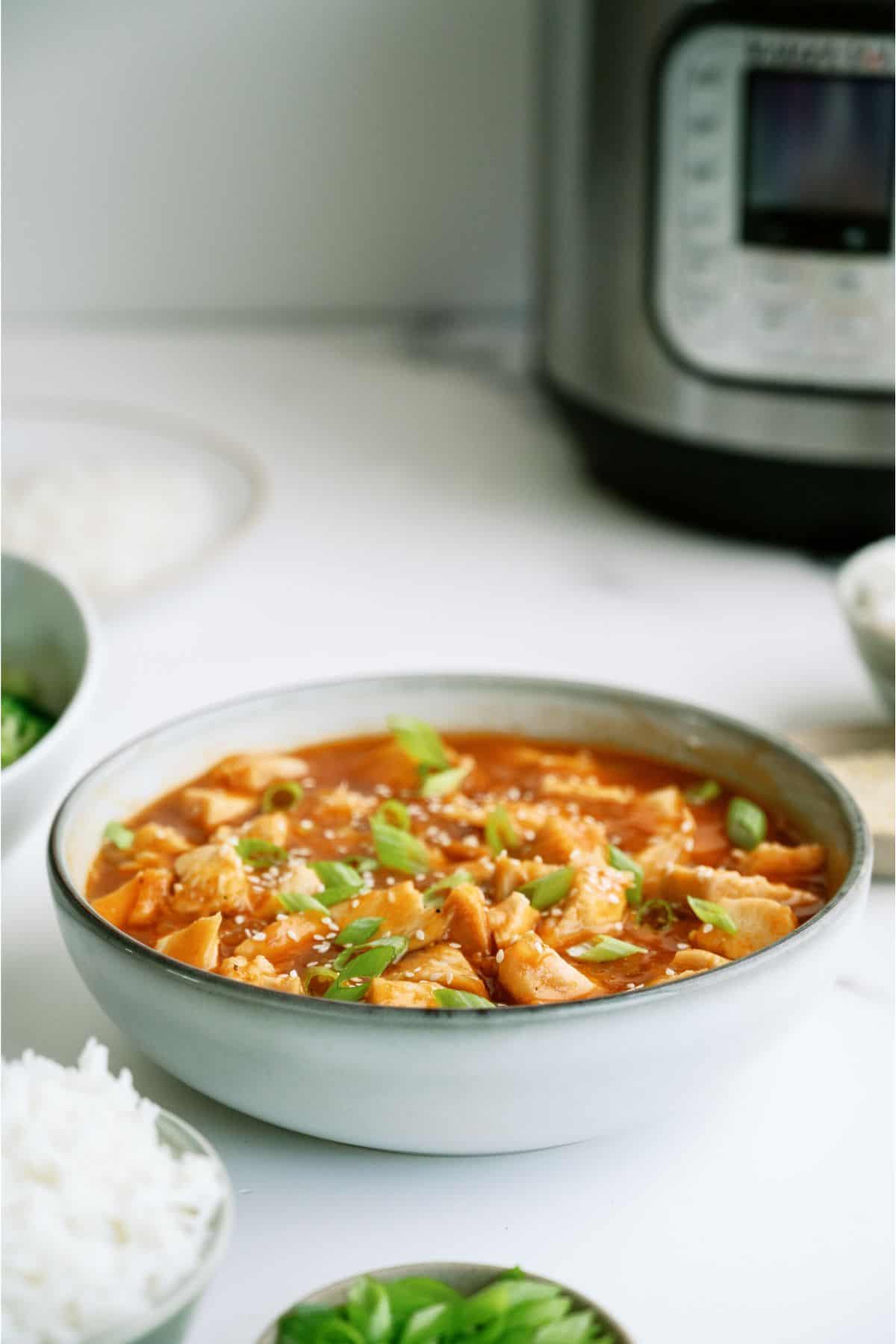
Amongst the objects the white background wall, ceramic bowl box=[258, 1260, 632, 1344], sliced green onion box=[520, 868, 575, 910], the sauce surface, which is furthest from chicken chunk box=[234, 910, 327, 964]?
the white background wall

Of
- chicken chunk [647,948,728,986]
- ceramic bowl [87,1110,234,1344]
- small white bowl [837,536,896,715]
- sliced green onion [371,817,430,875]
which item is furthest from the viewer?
small white bowl [837,536,896,715]

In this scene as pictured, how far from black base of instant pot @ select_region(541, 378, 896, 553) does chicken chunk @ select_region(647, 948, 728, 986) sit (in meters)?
0.75

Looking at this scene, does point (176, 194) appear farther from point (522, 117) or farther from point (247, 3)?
point (522, 117)

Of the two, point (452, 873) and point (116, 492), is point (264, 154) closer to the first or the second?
point (116, 492)

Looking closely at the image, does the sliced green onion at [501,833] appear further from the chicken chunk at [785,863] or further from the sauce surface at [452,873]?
the chicken chunk at [785,863]

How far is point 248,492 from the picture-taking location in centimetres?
158

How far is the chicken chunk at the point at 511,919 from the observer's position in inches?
30.8

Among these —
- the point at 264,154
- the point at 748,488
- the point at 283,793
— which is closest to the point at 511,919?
the point at 283,793

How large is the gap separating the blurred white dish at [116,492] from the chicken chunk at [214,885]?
500 mm

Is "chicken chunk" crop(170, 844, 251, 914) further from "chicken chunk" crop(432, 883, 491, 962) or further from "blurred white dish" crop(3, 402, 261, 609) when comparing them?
"blurred white dish" crop(3, 402, 261, 609)

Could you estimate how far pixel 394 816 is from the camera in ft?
3.06

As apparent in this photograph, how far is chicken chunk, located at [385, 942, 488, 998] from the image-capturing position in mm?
749

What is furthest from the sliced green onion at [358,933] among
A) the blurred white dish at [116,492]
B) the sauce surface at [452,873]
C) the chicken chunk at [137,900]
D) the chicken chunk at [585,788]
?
the blurred white dish at [116,492]

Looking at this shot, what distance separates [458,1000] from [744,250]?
907 mm
